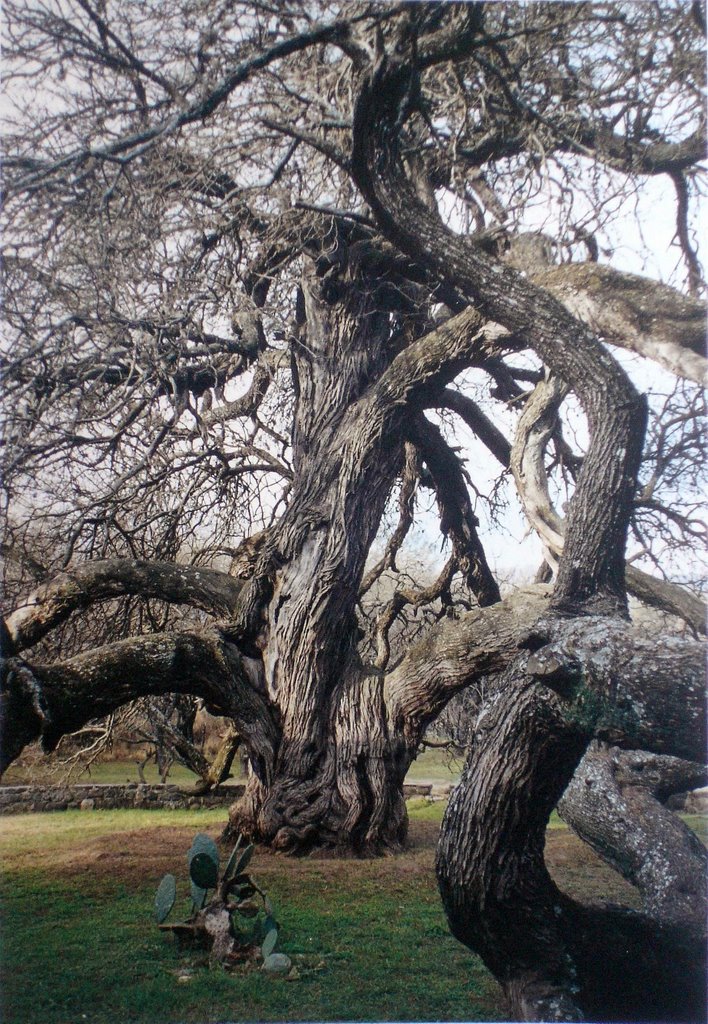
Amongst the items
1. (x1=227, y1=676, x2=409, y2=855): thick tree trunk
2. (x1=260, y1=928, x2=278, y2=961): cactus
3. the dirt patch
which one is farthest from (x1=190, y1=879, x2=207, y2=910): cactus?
(x1=227, y1=676, x2=409, y2=855): thick tree trunk

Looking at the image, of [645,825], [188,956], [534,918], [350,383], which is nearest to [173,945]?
[188,956]

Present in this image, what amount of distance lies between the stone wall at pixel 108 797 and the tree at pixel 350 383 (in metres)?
0.14

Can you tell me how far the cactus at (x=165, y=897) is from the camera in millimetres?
2553

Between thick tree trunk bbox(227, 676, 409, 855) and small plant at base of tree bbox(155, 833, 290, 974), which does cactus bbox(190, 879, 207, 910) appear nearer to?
small plant at base of tree bbox(155, 833, 290, 974)

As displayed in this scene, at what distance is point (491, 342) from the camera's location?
3553 millimetres

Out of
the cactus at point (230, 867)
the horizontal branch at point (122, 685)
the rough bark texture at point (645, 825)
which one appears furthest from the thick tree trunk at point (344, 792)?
the rough bark texture at point (645, 825)

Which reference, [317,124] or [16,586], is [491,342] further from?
[16,586]

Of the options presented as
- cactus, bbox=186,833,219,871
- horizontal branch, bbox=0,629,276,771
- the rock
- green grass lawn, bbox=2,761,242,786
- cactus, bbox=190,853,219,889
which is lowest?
the rock

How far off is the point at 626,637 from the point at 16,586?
7.52 feet

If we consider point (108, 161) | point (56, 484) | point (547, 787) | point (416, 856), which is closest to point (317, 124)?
point (108, 161)

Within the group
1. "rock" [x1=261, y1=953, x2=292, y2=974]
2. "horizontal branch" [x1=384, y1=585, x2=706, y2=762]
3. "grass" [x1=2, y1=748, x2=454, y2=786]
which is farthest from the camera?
"grass" [x1=2, y1=748, x2=454, y2=786]

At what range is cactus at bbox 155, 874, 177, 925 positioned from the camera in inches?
101

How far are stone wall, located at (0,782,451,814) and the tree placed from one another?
0.14m

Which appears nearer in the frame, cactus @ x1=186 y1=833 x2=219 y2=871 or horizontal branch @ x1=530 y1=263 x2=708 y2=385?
cactus @ x1=186 y1=833 x2=219 y2=871
